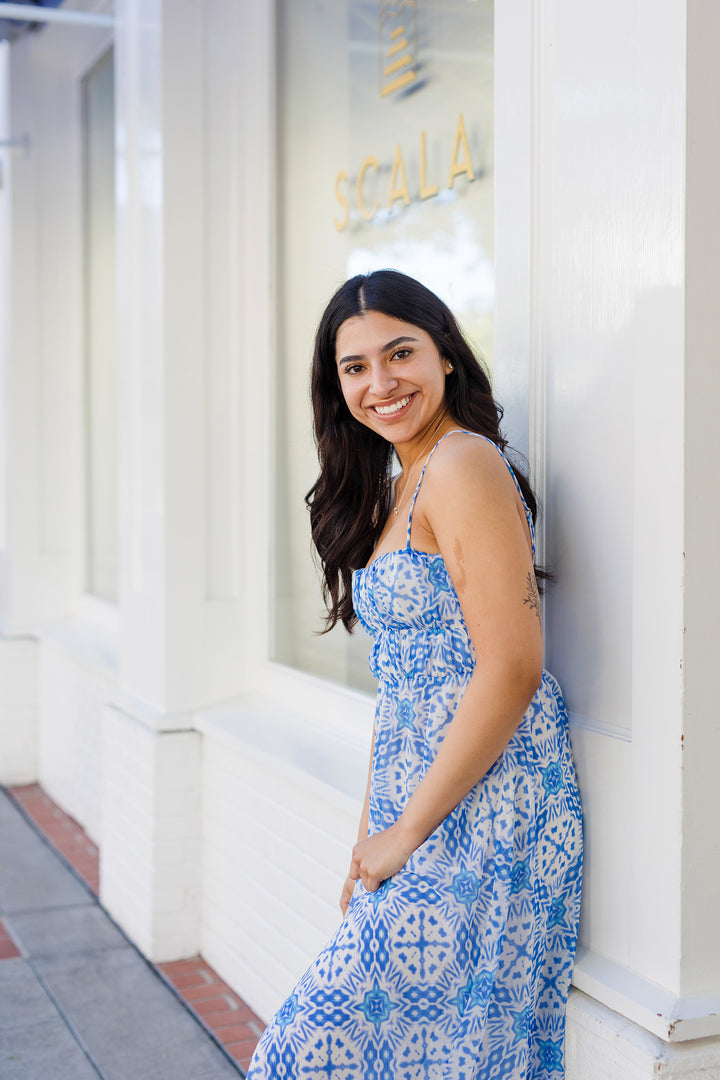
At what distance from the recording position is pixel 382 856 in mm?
1978

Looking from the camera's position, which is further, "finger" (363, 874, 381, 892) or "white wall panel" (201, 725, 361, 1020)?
"white wall panel" (201, 725, 361, 1020)

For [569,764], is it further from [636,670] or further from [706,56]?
[706,56]

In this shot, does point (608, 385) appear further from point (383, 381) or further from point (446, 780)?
point (446, 780)

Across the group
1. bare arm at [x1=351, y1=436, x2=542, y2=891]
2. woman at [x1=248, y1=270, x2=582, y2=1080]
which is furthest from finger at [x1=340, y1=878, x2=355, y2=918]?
bare arm at [x1=351, y1=436, x2=542, y2=891]

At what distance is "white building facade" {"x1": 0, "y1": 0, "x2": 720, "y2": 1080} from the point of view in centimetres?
182

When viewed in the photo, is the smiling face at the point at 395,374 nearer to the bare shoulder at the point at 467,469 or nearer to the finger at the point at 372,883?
the bare shoulder at the point at 467,469

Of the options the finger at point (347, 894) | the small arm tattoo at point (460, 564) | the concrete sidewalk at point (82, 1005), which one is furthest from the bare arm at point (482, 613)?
the concrete sidewalk at point (82, 1005)

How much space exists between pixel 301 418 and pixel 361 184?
791mm

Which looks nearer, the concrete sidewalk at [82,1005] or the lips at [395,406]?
the lips at [395,406]

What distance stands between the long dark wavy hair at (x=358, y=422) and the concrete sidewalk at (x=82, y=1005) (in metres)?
1.56

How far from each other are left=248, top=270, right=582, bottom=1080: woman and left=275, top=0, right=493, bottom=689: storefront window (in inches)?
32.3

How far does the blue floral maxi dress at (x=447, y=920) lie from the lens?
6.13ft

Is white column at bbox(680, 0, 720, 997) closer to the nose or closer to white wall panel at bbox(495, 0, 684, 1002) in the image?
white wall panel at bbox(495, 0, 684, 1002)

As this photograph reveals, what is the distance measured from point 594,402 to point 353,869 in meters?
0.93
